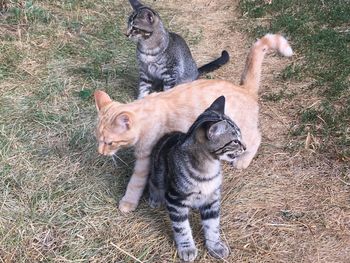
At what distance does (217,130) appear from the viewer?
2.50 metres

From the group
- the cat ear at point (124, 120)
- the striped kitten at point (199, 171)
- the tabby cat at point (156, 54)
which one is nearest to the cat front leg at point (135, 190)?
the striped kitten at point (199, 171)

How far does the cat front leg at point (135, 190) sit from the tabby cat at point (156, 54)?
1416 millimetres

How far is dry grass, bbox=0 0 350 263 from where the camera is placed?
294 centimetres

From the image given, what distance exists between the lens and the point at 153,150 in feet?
10.3

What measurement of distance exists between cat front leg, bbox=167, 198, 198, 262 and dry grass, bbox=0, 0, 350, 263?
8cm

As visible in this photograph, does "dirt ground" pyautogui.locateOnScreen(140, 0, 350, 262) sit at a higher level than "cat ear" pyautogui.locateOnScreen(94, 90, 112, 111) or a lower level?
lower

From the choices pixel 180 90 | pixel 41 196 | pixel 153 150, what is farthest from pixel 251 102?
pixel 41 196

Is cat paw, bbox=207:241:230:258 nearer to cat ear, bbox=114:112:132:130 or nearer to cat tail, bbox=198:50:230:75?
cat ear, bbox=114:112:132:130

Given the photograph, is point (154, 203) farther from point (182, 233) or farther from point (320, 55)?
point (320, 55)

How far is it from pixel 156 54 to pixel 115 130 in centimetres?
165

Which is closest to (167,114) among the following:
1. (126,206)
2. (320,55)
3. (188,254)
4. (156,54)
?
(126,206)

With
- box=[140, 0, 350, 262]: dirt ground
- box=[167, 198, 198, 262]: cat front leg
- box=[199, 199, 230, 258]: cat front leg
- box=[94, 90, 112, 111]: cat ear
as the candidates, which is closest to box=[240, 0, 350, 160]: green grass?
box=[140, 0, 350, 262]: dirt ground

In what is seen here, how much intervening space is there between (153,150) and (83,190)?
66 cm

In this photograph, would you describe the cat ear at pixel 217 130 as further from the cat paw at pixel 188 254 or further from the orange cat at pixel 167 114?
the cat paw at pixel 188 254
